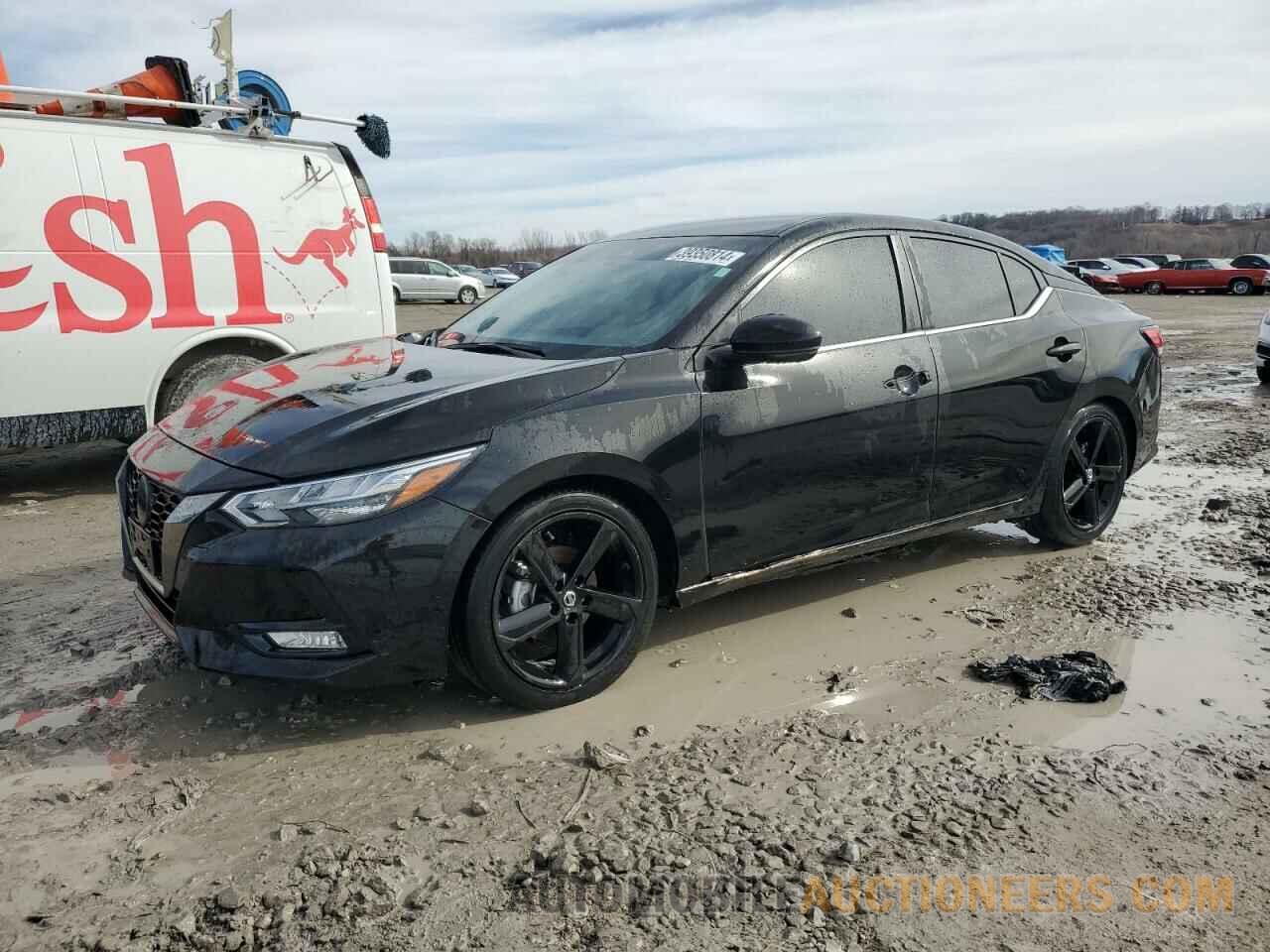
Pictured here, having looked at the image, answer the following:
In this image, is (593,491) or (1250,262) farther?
(1250,262)

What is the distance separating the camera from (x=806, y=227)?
416 cm

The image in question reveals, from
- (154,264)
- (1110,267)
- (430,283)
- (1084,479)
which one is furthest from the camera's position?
(1110,267)

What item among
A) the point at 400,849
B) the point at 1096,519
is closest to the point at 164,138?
the point at 400,849

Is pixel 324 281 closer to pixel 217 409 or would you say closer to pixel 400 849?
pixel 217 409

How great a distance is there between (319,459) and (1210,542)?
4.58 meters

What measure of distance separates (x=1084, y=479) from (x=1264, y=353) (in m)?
8.11

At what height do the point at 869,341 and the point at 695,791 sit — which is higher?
the point at 869,341

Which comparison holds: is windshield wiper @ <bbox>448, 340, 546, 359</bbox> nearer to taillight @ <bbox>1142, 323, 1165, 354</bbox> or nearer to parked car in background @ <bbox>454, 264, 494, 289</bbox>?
taillight @ <bbox>1142, 323, 1165, 354</bbox>

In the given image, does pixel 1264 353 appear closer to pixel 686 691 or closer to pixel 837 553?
pixel 837 553

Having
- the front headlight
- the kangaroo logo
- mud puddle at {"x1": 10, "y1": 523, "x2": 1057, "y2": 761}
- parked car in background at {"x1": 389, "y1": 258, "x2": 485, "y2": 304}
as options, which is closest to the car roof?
mud puddle at {"x1": 10, "y1": 523, "x2": 1057, "y2": 761}

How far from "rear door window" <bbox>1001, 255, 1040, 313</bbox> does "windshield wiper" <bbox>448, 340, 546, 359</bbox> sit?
7.88 feet

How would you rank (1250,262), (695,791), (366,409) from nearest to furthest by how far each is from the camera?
(695,791), (366,409), (1250,262)

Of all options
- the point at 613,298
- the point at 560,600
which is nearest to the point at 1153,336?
the point at 613,298

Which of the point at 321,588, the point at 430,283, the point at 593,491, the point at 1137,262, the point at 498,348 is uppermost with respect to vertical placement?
the point at 498,348
